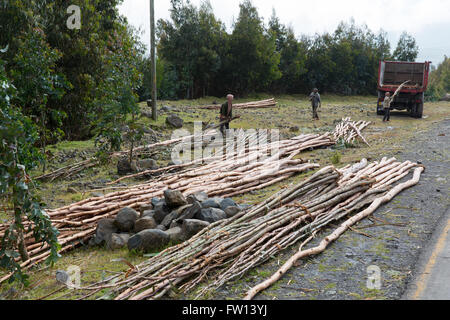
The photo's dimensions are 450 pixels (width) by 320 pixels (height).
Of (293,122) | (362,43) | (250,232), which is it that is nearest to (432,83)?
(362,43)

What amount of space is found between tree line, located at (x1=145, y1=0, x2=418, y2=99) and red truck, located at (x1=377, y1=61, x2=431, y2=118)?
11.7 metres

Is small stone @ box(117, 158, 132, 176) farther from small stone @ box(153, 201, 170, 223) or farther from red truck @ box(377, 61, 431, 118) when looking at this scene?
red truck @ box(377, 61, 431, 118)

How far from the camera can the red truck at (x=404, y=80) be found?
60.9ft

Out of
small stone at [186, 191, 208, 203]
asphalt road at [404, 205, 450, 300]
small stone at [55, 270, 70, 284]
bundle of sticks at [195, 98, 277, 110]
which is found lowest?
small stone at [55, 270, 70, 284]

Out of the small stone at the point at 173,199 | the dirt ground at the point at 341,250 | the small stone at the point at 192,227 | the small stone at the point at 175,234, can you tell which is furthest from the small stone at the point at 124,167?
the small stone at the point at 192,227

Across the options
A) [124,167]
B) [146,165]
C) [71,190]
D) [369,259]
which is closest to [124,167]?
[124,167]

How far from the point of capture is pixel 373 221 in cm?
589

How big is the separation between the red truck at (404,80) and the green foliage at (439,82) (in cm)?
1665

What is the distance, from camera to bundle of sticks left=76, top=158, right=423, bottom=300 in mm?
4062

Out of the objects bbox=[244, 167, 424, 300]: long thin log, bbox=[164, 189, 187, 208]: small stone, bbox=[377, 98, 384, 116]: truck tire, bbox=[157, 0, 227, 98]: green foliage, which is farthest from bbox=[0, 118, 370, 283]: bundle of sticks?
bbox=[157, 0, 227, 98]: green foliage

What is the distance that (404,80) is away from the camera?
19219 millimetres
